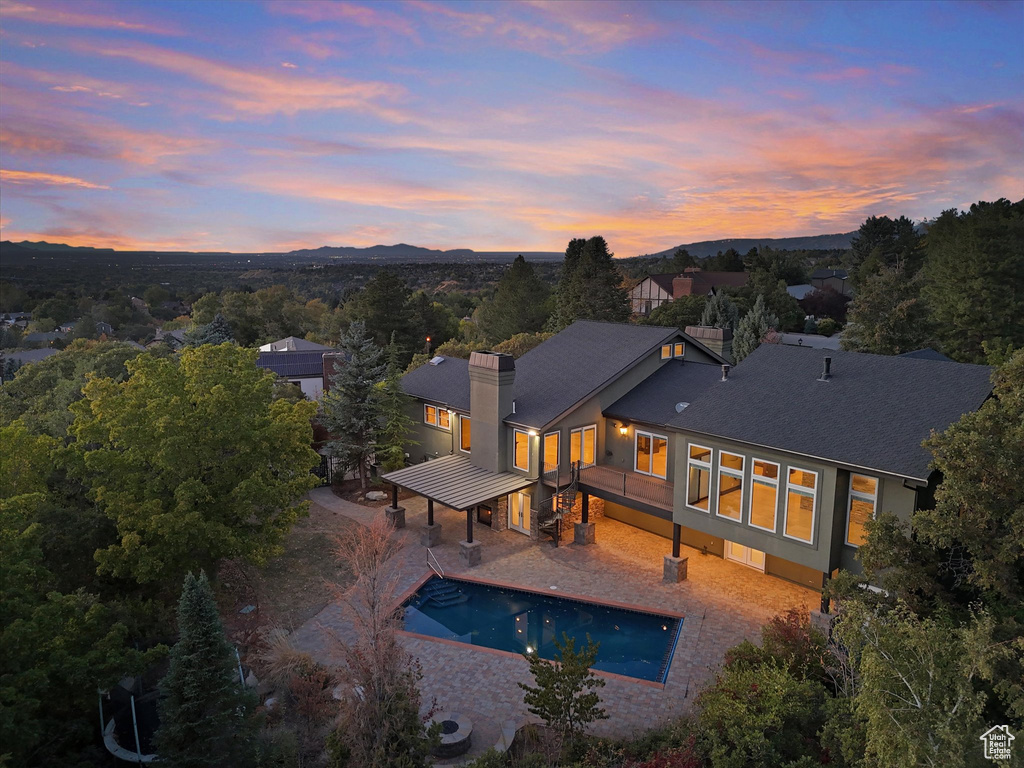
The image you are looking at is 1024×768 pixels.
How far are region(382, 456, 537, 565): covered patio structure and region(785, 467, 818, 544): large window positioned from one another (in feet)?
26.5

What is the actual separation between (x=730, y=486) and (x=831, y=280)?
84832 mm

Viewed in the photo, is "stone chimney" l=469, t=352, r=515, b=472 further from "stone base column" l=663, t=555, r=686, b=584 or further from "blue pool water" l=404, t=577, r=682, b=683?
"stone base column" l=663, t=555, r=686, b=584

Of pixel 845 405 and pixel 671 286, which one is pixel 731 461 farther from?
pixel 671 286

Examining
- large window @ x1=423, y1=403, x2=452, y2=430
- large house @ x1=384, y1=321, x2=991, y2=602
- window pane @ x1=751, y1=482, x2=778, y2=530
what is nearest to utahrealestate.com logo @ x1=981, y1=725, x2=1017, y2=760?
large house @ x1=384, y1=321, x2=991, y2=602

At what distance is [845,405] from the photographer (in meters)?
15.2

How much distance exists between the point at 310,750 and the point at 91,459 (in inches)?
345

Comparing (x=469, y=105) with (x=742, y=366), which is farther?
(x=469, y=105)

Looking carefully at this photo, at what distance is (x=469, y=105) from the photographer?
32.4 m

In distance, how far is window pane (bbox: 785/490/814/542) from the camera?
48.2ft

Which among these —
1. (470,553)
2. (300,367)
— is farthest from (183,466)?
(300,367)

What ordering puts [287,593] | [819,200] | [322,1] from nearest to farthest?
[287,593], [322,1], [819,200]

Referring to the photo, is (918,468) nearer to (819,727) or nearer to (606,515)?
(819,727)

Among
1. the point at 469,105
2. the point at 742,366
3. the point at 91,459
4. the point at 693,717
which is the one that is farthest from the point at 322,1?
the point at 693,717

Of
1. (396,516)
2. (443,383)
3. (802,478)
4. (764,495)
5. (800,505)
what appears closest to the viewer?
(802,478)
